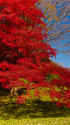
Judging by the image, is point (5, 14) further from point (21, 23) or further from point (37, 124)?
point (37, 124)

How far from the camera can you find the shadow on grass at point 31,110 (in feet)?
28.1

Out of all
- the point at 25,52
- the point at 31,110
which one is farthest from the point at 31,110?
the point at 25,52

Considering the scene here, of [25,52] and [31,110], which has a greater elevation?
[25,52]

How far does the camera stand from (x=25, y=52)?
5789 millimetres

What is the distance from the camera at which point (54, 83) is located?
20.3ft

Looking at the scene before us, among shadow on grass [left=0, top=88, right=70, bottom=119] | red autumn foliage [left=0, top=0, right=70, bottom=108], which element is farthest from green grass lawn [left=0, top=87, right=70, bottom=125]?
red autumn foliage [left=0, top=0, right=70, bottom=108]

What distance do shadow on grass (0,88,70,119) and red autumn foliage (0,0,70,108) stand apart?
3513mm

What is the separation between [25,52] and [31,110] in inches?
209

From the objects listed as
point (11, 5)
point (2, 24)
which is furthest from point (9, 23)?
point (11, 5)

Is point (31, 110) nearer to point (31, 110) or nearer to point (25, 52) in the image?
point (31, 110)

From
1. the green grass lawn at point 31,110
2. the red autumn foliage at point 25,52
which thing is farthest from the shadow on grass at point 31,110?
the red autumn foliage at point 25,52

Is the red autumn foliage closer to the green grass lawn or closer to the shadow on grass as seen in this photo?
the green grass lawn

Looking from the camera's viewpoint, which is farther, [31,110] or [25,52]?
[31,110]

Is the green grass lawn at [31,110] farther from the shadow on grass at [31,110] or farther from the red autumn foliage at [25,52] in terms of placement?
the red autumn foliage at [25,52]
